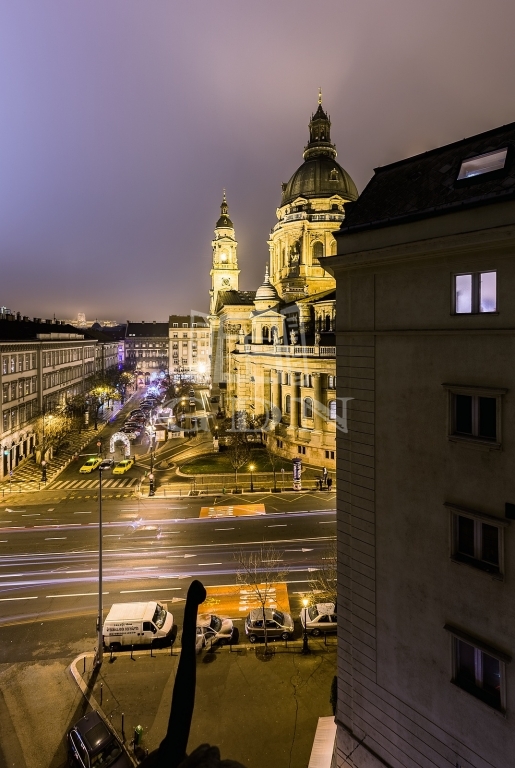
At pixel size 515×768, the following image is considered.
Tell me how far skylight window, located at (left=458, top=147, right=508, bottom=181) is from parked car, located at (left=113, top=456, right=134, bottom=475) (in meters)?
41.0

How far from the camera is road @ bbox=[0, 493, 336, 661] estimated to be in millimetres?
20688

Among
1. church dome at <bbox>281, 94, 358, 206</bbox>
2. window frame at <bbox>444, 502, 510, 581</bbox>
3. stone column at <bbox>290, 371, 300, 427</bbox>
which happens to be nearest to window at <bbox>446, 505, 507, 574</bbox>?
window frame at <bbox>444, 502, 510, 581</bbox>

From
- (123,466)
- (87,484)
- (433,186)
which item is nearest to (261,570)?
(433,186)

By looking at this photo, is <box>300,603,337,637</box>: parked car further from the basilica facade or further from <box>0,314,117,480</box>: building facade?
<box>0,314,117,480</box>: building facade

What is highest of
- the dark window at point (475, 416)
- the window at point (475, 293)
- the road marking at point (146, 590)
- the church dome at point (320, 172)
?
the church dome at point (320, 172)

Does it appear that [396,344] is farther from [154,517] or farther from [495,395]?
[154,517]

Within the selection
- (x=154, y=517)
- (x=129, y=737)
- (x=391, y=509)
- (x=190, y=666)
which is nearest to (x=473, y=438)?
(x=391, y=509)

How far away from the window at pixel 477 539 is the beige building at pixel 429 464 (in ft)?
0.08

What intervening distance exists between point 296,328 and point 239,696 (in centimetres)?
4388

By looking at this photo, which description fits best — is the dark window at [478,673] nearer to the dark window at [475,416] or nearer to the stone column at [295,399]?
the dark window at [475,416]

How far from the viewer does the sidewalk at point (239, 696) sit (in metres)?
14.0

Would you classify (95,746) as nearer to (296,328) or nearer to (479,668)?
(479,668)

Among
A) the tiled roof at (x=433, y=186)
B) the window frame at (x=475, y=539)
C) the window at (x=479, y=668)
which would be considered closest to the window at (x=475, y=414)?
the window frame at (x=475, y=539)

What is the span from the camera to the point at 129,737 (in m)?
14.4
